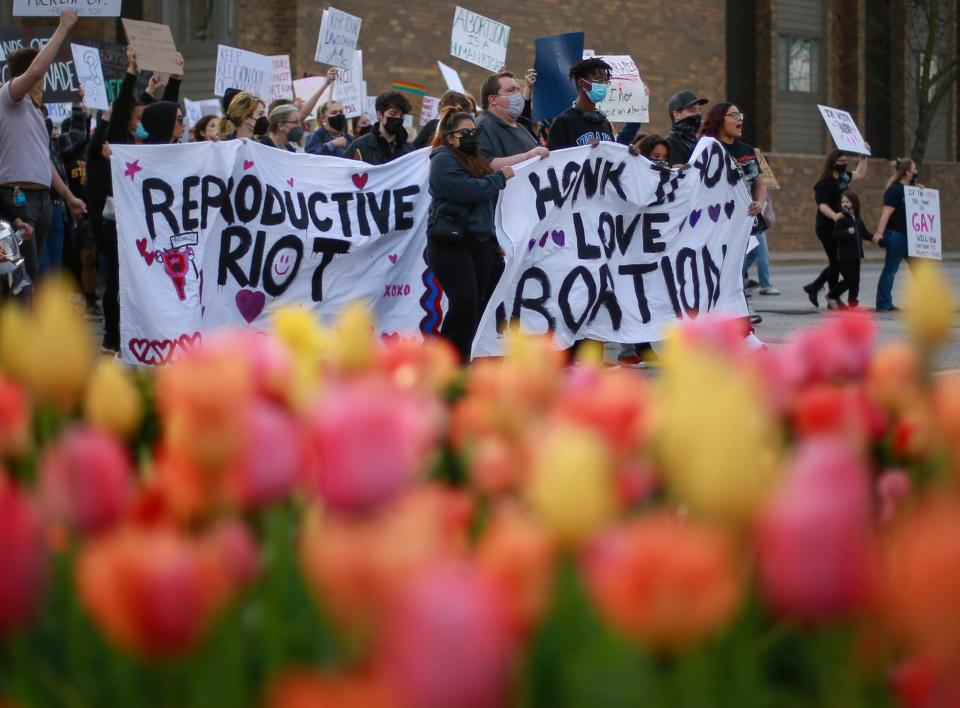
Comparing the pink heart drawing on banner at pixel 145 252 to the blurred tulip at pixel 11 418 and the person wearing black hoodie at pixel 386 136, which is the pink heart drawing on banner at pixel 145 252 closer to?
the person wearing black hoodie at pixel 386 136

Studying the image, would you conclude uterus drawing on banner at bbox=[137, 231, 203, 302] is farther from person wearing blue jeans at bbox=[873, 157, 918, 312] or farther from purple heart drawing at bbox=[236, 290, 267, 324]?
person wearing blue jeans at bbox=[873, 157, 918, 312]

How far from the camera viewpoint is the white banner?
9.29m

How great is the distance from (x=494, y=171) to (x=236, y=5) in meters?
18.1

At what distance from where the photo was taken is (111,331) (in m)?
10.5

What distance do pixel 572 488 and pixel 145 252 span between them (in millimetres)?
8678

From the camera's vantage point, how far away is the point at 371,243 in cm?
977

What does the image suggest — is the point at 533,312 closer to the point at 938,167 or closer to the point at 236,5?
the point at 236,5

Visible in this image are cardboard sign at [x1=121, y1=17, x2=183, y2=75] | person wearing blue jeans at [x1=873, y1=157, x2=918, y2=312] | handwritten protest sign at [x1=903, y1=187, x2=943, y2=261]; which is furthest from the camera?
person wearing blue jeans at [x1=873, y1=157, x2=918, y2=312]

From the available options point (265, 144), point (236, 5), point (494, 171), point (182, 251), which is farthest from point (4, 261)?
point (236, 5)

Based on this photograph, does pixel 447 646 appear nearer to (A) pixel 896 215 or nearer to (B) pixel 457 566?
(B) pixel 457 566

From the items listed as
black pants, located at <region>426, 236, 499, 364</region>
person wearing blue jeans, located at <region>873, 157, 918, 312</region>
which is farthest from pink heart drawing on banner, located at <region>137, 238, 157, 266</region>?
person wearing blue jeans, located at <region>873, 157, 918, 312</region>

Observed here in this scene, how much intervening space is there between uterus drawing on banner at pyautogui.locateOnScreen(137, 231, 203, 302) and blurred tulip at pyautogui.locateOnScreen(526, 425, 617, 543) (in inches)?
334

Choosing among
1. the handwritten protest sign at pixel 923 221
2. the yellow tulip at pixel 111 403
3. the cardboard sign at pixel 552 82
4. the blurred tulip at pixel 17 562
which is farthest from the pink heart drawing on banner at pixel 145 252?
the handwritten protest sign at pixel 923 221

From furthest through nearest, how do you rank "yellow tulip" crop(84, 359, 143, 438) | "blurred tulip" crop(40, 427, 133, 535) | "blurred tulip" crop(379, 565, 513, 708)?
"yellow tulip" crop(84, 359, 143, 438), "blurred tulip" crop(40, 427, 133, 535), "blurred tulip" crop(379, 565, 513, 708)
